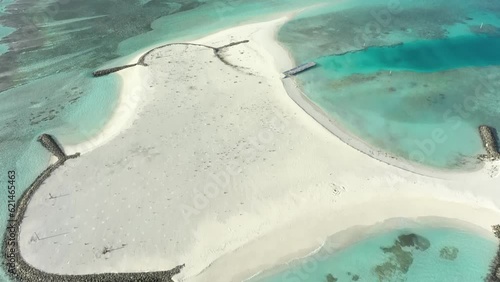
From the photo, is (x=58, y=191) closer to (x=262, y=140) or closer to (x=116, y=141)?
(x=116, y=141)

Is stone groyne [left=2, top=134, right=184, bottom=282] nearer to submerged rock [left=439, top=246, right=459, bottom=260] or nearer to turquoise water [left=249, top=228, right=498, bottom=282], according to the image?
turquoise water [left=249, top=228, right=498, bottom=282]

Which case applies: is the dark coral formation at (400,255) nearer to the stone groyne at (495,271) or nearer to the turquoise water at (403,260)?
the turquoise water at (403,260)

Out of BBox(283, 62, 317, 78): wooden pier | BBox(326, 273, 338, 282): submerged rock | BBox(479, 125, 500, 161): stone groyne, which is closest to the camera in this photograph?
BBox(326, 273, 338, 282): submerged rock

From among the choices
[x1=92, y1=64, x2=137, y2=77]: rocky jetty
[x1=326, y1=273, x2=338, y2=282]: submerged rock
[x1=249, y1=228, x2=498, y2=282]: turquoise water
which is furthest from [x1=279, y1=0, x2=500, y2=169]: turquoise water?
[x1=92, y1=64, x2=137, y2=77]: rocky jetty

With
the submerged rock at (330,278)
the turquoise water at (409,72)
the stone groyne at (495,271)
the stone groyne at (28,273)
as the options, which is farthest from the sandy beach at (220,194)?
the turquoise water at (409,72)

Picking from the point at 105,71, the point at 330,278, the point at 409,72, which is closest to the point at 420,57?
the point at 409,72

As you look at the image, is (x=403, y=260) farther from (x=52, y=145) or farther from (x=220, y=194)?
(x=52, y=145)
